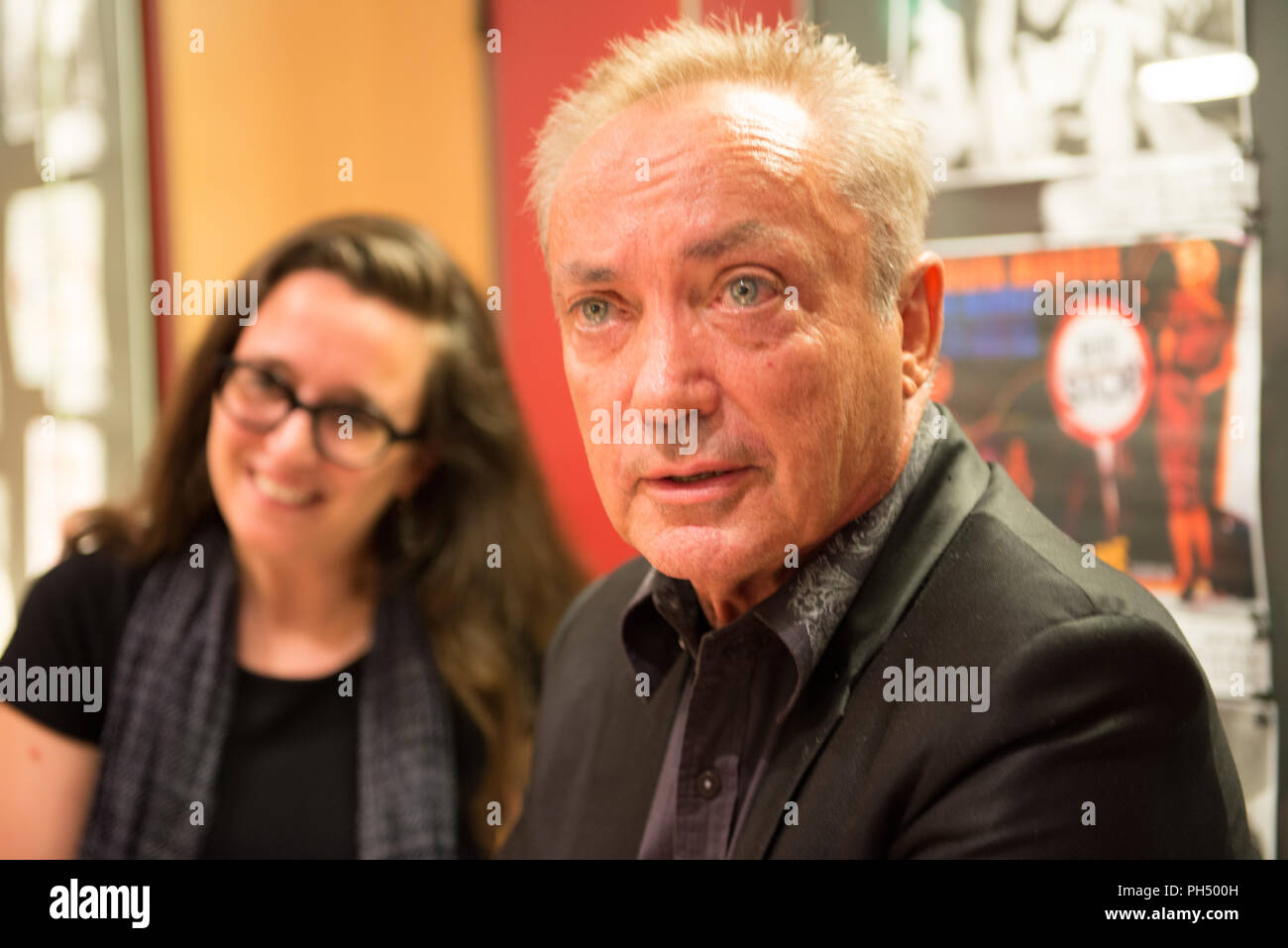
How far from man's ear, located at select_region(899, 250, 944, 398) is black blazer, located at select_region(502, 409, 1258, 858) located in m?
0.07

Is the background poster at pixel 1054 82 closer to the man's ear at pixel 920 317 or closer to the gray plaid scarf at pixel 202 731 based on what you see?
the man's ear at pixel 920 317

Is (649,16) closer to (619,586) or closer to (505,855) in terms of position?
(619,586)

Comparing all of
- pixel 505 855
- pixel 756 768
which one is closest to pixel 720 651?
pixel 756 768

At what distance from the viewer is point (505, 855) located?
132 centimetres

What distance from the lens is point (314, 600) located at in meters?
1.78

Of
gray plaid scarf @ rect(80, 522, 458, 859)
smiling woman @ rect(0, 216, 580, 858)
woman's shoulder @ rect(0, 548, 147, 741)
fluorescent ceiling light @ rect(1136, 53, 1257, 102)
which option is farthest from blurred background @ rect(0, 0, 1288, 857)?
woman's shoulder @ rect(0, 548, 147, 741)

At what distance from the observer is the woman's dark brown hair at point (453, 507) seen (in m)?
1.72

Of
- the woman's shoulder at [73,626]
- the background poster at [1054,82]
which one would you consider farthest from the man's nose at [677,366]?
the woman's shoulder at [73,626]

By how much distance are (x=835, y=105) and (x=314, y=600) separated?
1.24 meters
